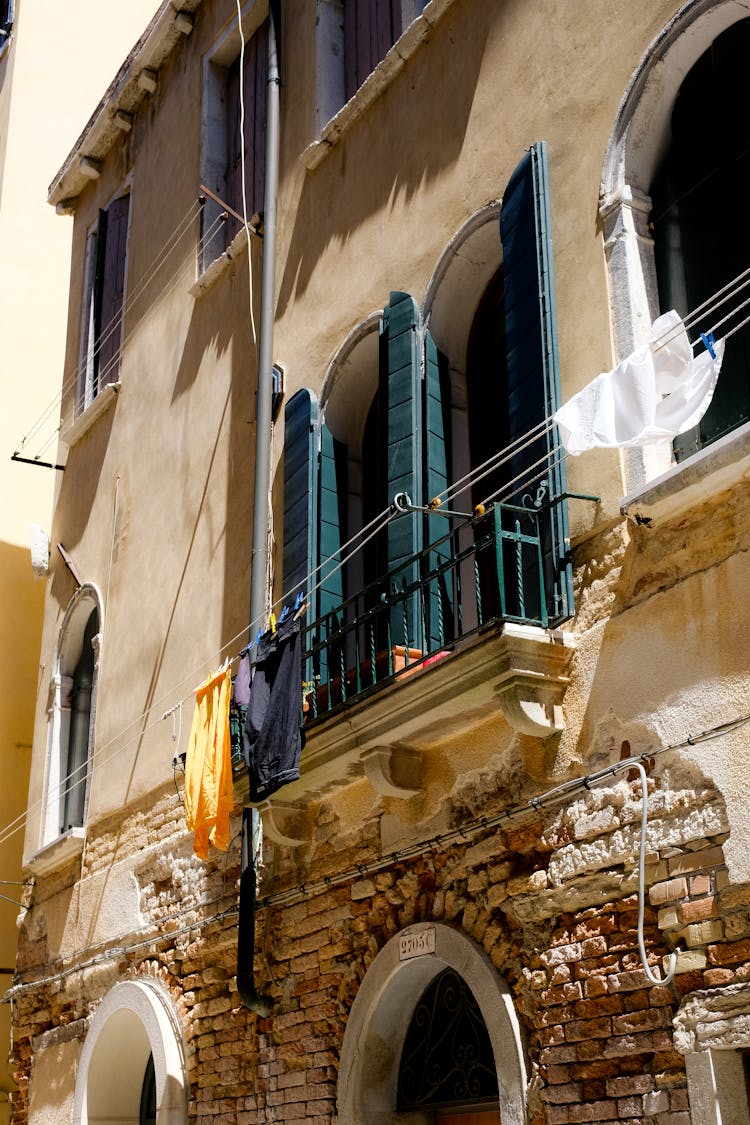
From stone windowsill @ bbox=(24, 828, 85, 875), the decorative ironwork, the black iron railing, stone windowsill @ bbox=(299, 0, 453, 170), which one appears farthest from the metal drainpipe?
stone windowsill @ bbox=(24, 828, 85, 875)

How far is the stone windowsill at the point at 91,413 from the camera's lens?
42.9 feet

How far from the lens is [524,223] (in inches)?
302

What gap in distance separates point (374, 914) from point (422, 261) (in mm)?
3687

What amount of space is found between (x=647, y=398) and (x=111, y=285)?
8666mm

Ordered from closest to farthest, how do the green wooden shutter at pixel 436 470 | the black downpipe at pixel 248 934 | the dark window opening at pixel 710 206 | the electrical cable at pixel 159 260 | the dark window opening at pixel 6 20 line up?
the dark window opening at pixel 710 206
the green wooden shutter at pixel 436 470
the black downpipe at pixel 248 934
the electrical cable at pixel 159 260
the dark window opening at pixel 6 20

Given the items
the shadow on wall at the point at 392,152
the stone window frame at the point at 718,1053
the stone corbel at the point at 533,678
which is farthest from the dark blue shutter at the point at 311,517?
the stone window frame at the point at 718,1053

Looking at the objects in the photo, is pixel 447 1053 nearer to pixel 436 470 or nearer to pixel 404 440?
pixel 436 470

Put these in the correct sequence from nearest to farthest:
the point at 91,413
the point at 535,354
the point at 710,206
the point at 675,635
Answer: the point at 675,635, the point at 710,206, the point at 535,354, the point at 91,413

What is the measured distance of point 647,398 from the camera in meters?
6.14

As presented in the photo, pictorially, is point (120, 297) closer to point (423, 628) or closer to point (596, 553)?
point (423, 628)

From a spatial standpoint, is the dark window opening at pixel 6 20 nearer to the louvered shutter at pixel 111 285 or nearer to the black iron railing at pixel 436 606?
the louvered shutter at pixel 111 285

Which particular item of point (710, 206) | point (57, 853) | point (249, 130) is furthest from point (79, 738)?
point (710, 206)

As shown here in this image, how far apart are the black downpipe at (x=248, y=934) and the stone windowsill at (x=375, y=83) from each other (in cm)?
442

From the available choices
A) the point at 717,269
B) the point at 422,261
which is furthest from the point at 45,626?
the point at 717,269
